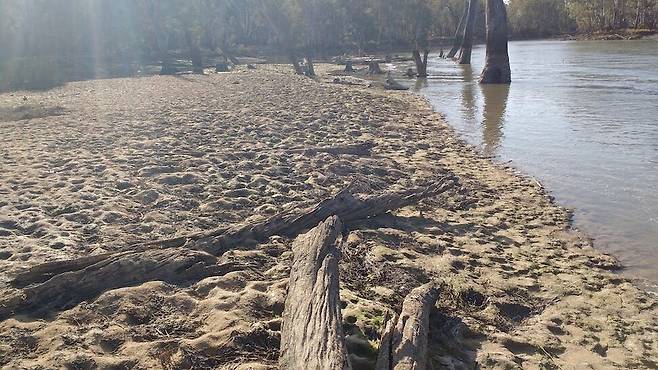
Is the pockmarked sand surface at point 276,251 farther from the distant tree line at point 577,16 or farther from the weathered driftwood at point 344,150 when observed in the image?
the distant tree line at point 577,16

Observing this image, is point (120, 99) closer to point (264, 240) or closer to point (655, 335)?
point (264, 240)

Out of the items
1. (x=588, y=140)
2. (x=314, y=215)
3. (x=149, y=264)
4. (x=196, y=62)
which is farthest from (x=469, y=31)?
(x=149, y=264)

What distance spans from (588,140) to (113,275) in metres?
11.8

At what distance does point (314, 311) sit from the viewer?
3.66m

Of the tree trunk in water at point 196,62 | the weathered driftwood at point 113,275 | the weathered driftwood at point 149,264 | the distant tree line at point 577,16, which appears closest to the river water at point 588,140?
the weathered driftwood at point 149,264

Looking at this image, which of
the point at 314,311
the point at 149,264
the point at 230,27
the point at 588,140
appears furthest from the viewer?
the point at 230,27

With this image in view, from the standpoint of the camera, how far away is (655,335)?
4340mm

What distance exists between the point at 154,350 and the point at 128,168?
5341 millimetres

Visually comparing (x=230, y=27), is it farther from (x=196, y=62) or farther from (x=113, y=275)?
(x=113, y=275)

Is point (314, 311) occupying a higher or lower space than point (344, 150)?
lower

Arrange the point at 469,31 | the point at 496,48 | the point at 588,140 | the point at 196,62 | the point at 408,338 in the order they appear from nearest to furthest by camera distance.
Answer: the point at 408,338 < the point at 588,140 < the point at 496,48 < the point at 196,62 < the point at 469,31

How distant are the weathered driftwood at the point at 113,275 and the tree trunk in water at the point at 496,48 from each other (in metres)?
25.0

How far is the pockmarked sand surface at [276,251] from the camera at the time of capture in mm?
3746

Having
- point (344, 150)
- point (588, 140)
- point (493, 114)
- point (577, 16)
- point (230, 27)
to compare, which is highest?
point (577, 16)
